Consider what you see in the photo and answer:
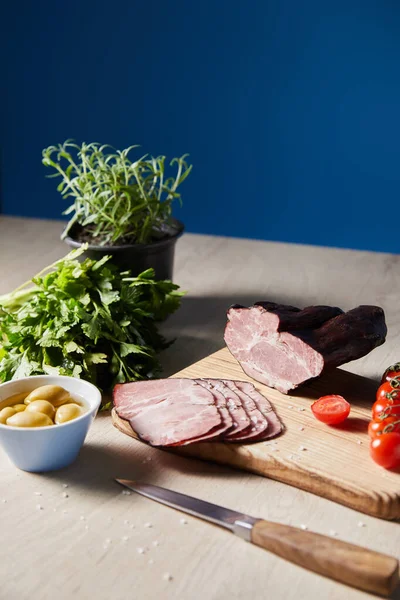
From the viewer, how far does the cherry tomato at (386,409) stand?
4.41 ft

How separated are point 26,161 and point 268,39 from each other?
1.47 m

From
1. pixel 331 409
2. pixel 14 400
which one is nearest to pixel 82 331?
pixel 14 400

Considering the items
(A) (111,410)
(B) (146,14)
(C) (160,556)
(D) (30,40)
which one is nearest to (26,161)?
(D) (30,40)

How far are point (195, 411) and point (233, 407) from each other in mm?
82

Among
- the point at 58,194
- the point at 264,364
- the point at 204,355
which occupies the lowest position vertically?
the point at 58,194

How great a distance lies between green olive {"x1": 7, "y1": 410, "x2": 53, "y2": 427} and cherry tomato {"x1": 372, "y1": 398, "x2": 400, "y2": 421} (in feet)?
1.98

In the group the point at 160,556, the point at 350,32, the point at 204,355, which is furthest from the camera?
the point at 350,32

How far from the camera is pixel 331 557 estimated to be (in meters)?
1.06

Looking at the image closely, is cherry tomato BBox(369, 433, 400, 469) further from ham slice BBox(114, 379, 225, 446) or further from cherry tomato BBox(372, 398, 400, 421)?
ham slice BBox(114, 379, 225, 446)

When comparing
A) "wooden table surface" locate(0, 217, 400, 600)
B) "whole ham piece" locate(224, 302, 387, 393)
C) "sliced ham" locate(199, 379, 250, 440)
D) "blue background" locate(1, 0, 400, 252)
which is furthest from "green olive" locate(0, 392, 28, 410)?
"blue background" locate(1, 0, 400, 252)

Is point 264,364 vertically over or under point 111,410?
over

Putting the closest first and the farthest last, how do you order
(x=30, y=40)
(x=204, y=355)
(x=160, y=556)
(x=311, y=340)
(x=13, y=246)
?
1. (x=160, y=556)
2. (x=311, y=340)
3. (x=204, y=355)
4. (x=13, y=246)
5. (x=30, y=40)

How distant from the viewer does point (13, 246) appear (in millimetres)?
2914

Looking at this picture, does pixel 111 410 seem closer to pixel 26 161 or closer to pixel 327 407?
pixel 327 407
